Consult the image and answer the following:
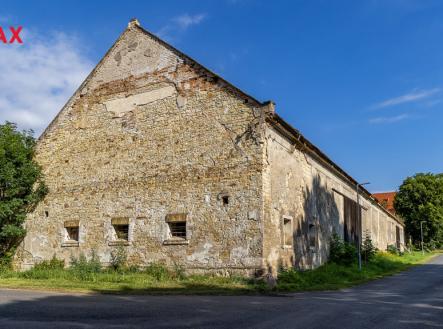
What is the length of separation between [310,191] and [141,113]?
25.6 ft

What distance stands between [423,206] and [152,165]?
50.4m

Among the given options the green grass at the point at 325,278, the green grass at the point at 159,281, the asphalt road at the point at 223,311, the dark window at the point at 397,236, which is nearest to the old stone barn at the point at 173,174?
the green grass at the point at 159,281

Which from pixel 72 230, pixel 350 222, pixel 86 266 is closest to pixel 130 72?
pixel 72 230

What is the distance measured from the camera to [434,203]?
57.8m

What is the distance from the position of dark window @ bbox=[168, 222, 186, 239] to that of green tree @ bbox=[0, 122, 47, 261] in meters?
6.94

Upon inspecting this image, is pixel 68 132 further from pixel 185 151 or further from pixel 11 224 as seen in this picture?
pixel 185 151

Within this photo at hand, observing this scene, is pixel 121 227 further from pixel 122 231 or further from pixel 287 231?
pixel 287 231

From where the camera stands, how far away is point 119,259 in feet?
52.8

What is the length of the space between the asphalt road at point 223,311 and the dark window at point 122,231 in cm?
493

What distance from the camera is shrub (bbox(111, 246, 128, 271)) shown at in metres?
16.0

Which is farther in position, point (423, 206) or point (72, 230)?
point (423, 206)

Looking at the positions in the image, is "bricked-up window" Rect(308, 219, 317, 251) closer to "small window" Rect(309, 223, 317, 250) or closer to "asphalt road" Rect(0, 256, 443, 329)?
"small window" Rect(309, 223, 317, 250)

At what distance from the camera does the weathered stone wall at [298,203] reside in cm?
1442

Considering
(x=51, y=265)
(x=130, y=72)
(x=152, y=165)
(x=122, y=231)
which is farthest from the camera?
(x=130, y=72)
